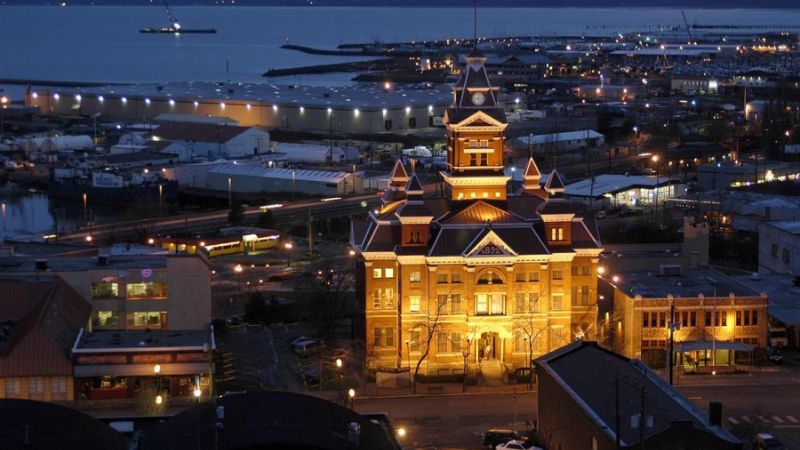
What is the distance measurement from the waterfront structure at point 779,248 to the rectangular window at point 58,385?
37.8ft

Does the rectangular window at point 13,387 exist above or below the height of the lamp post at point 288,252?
above

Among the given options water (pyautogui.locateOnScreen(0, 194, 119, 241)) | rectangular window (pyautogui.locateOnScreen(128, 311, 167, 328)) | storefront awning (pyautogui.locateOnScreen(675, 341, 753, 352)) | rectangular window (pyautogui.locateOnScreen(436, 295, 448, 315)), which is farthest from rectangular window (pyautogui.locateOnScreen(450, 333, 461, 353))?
water (pyautogui.locateOnScreen(0, 194, 119, 241))

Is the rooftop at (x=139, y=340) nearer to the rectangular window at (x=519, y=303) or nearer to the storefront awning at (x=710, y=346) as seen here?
the rectangular window at (x=519, y=303)

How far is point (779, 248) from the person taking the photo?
2181 cm

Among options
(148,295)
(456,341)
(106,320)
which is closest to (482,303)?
(456,341)

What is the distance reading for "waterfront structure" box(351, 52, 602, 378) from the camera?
17031mm

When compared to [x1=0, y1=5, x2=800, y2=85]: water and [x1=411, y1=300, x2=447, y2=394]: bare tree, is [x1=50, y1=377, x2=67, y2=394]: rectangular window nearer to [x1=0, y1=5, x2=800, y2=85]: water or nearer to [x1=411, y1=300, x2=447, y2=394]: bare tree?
[x1=411, y1=300, x2=447, y2=394]: bare tree

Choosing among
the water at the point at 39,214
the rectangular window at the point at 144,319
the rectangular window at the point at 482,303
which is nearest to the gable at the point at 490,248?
the rectangular window at the point at 482,303

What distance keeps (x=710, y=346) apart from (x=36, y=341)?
321 inches

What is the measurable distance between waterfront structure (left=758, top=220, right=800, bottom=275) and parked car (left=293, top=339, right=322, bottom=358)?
7986 mm

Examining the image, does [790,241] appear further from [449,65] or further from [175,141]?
[449,65]

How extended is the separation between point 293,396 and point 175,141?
30944 millimetres

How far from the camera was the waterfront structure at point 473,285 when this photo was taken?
17.0 meters

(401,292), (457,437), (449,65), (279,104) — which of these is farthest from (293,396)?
(449,65)
